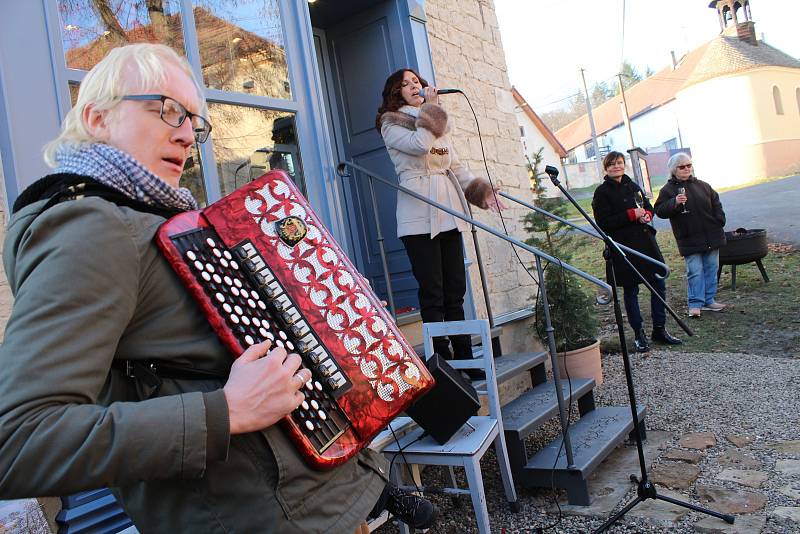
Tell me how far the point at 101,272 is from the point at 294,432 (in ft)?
1.31

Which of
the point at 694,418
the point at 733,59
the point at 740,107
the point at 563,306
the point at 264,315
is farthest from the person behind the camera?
the point at 733,59

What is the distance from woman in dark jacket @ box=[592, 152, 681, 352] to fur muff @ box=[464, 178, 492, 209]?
2285 millimetres

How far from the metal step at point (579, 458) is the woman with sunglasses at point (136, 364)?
2.13 metres

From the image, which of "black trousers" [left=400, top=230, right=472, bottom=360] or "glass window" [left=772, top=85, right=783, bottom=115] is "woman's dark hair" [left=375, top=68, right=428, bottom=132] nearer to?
"black trousers" [left=400, top=230, right=472, bottom=360]

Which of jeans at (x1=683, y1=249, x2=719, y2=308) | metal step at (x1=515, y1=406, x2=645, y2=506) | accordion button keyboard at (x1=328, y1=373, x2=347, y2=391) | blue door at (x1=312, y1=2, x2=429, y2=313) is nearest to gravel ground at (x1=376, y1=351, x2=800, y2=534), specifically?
metal step at (x1=515, y1=406, x2=645, y2=506)

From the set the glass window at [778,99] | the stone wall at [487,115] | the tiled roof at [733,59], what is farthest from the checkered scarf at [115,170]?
the glass window at [778,99]

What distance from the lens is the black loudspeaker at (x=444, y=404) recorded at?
269 centimetres

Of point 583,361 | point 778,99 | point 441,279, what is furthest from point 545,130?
point 441,279

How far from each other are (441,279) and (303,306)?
2469mm

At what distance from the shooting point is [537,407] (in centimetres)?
357

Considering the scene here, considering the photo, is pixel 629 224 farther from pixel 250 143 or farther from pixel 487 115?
pixel 250 143

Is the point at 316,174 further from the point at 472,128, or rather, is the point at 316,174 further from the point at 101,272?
the point at 101,272

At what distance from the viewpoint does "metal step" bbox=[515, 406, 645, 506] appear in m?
3.04

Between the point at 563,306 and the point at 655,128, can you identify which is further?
the point at 655,128
